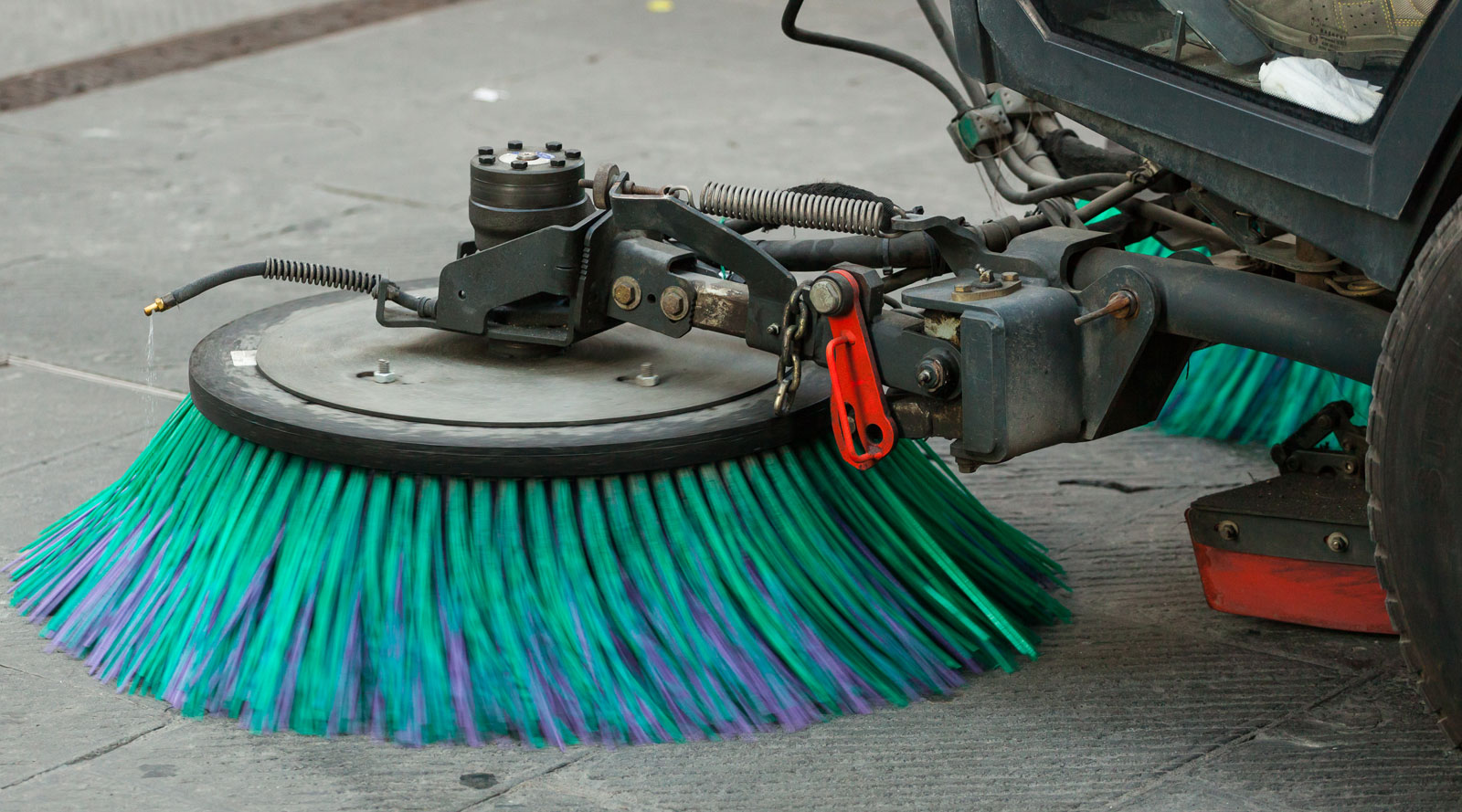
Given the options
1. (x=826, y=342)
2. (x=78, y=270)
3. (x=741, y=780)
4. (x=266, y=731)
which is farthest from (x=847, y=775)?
(x=78, y=270)

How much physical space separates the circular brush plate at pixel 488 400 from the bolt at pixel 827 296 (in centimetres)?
17

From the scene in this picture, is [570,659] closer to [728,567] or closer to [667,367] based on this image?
[728,567]

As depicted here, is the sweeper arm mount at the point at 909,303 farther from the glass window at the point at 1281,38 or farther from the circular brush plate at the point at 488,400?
the glass window at the point at 1281,38

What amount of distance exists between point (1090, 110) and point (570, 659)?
3.15ft

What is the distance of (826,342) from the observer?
7.71 feet

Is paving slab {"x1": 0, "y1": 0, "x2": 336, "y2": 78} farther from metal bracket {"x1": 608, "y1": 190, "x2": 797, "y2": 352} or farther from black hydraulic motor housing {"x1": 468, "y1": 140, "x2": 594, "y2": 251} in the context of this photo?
metal bracket {"x1": 608, "y1": 190, "x2": 797, "y2": 352}

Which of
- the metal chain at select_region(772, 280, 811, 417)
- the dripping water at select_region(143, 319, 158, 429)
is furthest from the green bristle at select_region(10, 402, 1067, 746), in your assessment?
the dripping water at select_region(143, 319, 158, 429)

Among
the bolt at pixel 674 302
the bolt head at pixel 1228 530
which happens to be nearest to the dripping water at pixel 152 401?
the bolt at pixel 674 302

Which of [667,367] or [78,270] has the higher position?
[667,367]

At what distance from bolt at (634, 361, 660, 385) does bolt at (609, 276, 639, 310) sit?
0.10m

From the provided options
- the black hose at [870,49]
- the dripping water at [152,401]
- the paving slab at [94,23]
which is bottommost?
the dripping water at [152,401]

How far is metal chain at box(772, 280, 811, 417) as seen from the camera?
234 cm

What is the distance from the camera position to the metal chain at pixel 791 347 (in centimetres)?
234

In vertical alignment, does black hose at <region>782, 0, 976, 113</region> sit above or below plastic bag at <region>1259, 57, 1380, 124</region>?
below
